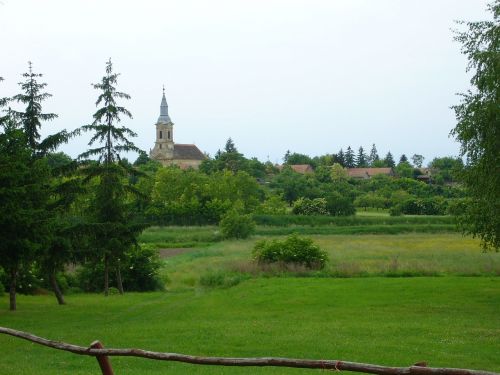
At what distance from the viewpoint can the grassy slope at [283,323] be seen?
555 inches

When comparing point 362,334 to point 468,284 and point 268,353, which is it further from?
point 468,284

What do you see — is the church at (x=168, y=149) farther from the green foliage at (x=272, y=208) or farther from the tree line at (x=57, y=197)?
the tree line at (x=57, y=197)

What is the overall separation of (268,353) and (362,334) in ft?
13.1

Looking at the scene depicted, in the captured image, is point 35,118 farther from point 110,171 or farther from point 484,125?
point 484,125

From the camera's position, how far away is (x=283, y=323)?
66.4 feet

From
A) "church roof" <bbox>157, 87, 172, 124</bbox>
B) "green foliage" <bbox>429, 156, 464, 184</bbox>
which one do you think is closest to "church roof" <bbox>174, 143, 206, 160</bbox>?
"church roof" <bbox>157, 87, 172, 124</bbox>

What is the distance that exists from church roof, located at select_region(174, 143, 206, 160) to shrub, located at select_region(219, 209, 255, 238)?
347 ft

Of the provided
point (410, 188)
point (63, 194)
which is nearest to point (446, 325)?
point (63, 194)

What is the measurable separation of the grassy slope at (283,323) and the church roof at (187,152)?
142 meters

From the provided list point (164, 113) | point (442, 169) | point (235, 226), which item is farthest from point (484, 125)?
point (164, 113)

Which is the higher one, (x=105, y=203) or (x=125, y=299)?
(x=105, y=203)

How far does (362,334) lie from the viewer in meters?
17.4

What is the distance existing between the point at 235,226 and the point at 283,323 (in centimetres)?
4802

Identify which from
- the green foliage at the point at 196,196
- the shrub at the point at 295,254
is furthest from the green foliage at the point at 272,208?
the shrub at the point at 295,254
